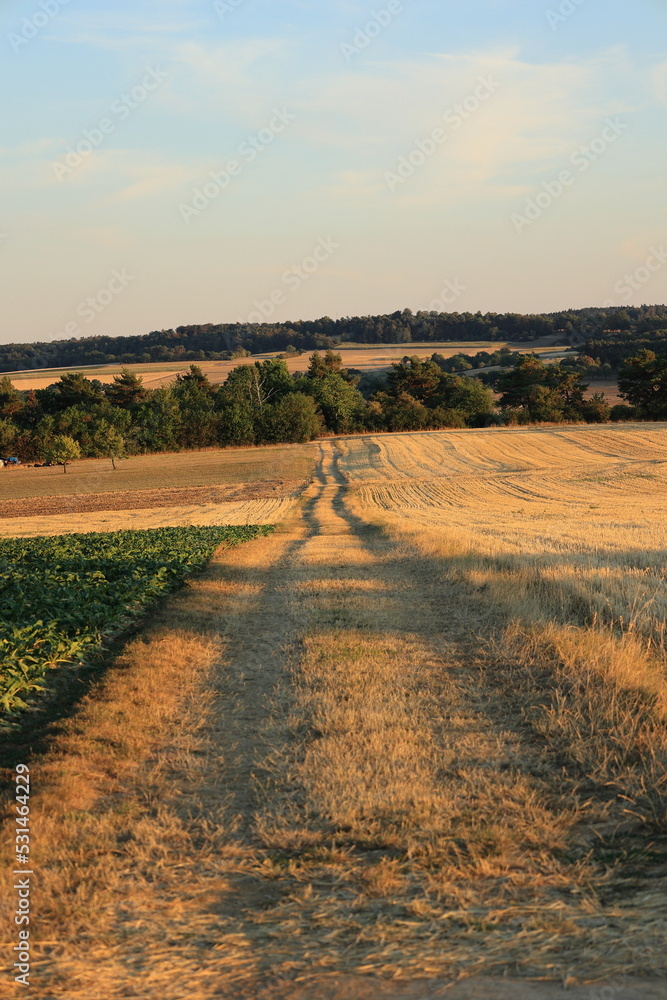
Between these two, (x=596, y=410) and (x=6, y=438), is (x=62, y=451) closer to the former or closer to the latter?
(x=6, y=438)

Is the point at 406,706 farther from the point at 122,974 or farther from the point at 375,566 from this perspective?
the point at 375,566

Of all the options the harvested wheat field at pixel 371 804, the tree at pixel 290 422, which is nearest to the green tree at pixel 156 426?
the tree at pixel 290 422

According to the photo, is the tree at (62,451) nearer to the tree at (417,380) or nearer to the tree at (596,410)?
the tree at (417,380)

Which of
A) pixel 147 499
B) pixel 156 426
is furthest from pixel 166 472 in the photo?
pixel 156 426

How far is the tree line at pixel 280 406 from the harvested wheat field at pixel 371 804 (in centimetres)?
6826

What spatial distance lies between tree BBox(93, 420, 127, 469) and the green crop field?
186 ft

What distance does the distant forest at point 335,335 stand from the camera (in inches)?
4916

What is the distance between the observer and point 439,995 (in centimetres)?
343

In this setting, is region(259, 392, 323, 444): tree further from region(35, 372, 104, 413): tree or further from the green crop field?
the green crop field

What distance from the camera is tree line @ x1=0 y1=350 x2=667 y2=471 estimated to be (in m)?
81.8

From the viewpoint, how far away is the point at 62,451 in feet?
240

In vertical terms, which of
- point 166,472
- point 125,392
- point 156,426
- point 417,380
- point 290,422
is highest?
point 417,380

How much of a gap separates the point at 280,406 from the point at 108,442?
18271mm

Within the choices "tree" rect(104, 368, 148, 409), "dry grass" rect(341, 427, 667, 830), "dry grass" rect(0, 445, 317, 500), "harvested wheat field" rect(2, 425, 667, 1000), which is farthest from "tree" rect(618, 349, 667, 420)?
"harvested wheat field" rect(2, 425, 667, 1000)
